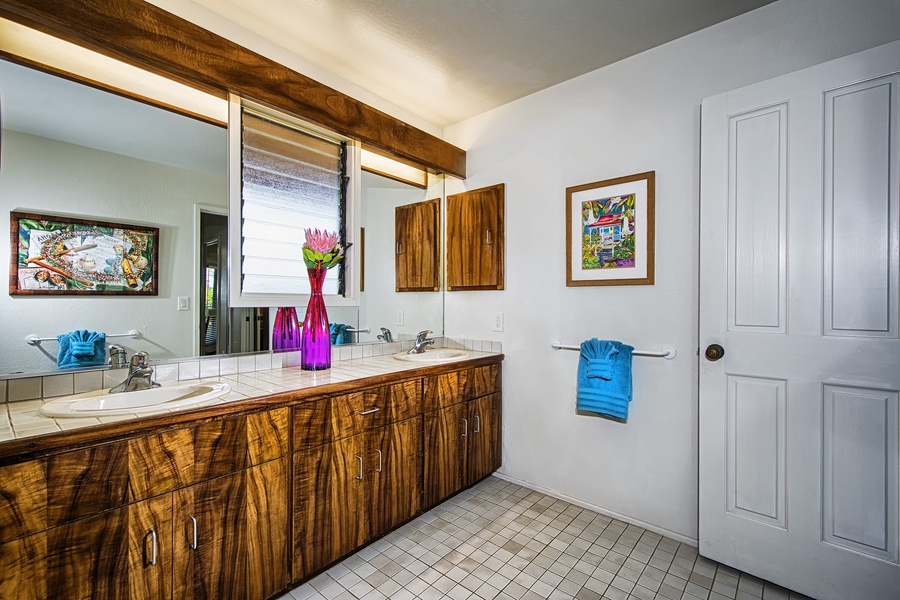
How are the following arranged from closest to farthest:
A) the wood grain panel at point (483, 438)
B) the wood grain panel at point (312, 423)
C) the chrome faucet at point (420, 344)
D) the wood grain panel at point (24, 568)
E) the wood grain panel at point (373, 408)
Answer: the wood grain panel at point (24, 568)
the wood grain panel at point (312, 423)
the wood grain panel at point (373, 408)
the wood grain panel at point (483, 438)
the chrome faucet at point (420, 344)

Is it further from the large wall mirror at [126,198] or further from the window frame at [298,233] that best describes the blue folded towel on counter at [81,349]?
the window frame at [298,233]

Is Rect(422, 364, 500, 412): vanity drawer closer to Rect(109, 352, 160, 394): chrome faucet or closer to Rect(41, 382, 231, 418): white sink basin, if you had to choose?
Rect(41, 382, 231, 418): white sink basin

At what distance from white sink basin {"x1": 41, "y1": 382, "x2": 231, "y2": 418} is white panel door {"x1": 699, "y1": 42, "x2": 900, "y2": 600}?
2078mm

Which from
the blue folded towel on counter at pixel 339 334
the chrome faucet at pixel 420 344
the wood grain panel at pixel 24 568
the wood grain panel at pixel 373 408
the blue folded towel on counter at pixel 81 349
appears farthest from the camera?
the chrome faucet at pixel 420 344

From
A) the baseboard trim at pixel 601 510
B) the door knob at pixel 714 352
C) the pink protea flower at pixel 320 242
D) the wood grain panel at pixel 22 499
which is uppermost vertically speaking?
the pink protea flower at pixel 320 242

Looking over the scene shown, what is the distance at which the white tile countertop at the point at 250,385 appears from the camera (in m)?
1.18

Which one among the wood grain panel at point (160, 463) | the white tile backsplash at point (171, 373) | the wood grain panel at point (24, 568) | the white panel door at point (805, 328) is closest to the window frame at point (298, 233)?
the white tile backsplash at point (171, 373)

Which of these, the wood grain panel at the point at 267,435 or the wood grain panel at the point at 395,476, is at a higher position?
the wood grain panel at the point at 267,435

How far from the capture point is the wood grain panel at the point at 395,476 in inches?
76.2

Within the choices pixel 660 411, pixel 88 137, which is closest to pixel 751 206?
pixel 660 411

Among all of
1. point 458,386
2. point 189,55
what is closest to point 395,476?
point 458,386

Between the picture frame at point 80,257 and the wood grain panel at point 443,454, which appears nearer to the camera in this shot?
the picture frame at point 80,257

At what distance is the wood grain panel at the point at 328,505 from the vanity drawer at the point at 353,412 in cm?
5

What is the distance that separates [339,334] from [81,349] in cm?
114
